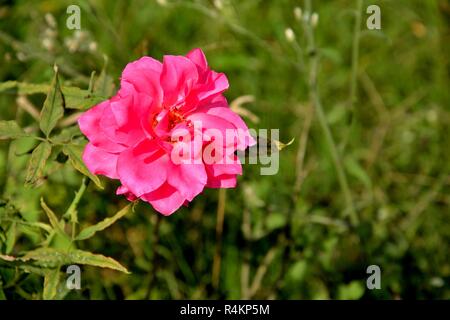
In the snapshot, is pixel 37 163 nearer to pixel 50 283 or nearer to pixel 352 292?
pixel 50 283

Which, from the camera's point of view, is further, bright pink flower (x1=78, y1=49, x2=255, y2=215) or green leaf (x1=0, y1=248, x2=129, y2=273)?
green leaf (x1=0, y1=248, x2=129, y2=273)

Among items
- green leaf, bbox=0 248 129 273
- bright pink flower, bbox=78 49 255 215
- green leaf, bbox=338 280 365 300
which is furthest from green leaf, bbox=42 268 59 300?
green leaf, bbox=338 280 365 300

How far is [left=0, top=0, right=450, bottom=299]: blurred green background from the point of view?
173 centimetres

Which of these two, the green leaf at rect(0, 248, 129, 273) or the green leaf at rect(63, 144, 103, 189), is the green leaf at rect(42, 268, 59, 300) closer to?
the green leaf at rect(0, 248, 129, 273)

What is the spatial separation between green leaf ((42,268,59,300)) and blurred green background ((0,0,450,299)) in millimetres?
131

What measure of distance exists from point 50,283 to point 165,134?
35 cm

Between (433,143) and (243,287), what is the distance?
3.15 feet

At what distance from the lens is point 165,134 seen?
3.72ft

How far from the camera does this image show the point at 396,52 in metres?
2.69

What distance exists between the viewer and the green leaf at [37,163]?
1172 millimetres

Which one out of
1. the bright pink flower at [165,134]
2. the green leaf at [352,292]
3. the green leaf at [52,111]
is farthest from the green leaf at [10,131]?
the green leaf at [352,292]

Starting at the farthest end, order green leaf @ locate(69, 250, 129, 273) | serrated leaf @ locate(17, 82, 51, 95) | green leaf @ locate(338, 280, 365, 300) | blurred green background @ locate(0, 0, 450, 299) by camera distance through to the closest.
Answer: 1. blurred green background @ locate(0, 0, 450, 299)
2. green leaf @ locate(338, 280, 365, 300)
3. serrated leaf @ locate(17, 82, 51, 95)
4. green leaf @ locate(69, 250, 129, 273)
